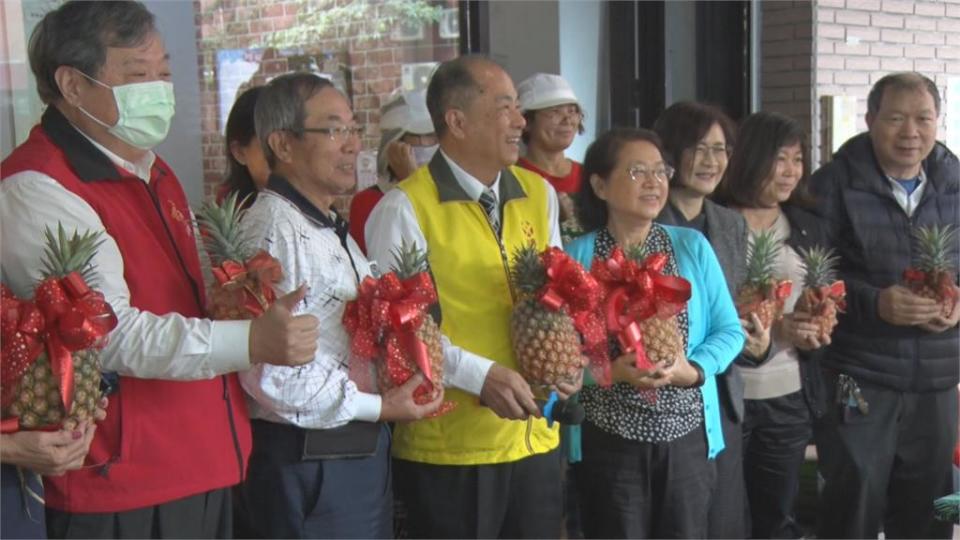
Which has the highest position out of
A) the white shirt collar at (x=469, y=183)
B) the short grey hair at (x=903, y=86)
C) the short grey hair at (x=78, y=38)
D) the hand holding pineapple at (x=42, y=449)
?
the short grey hair at (x=78, y=38)

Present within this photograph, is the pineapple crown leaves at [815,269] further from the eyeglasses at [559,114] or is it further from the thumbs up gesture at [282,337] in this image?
the thumbs up gesture at [282,337]

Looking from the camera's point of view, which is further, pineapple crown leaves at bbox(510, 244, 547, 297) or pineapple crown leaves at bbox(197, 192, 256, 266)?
pineapple crown leaves at bbox(510, 244, 547, 297)

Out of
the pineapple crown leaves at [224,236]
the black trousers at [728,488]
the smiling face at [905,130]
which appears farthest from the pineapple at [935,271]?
the pineapple crown leaves at [224,236]

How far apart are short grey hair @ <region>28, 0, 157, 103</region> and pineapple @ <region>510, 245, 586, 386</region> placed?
3.60 feet

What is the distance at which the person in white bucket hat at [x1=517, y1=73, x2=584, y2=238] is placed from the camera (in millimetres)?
4496

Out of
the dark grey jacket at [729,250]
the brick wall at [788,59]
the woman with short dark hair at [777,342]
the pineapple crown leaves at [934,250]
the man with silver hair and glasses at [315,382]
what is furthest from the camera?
the brick wall at [788,59]

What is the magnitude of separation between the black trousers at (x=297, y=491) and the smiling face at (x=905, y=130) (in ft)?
7.49

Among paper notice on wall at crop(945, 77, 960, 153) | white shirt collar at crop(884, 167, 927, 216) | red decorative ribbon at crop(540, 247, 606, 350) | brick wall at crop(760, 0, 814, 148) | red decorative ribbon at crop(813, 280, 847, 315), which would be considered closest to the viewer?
red decorative ribbon at crop(540, 247, 606, 350)

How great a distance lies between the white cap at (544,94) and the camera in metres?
4.53

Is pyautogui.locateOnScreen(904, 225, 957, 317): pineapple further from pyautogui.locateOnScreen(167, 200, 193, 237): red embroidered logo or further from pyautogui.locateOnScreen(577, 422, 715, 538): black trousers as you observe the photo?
pyautogui.locateOnScreen(167, 200, 193, 237): red embroidered logo

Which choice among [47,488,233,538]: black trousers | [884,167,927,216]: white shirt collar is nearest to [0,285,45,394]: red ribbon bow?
[47,488,233,538]: black trousers

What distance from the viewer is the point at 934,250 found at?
141 inches

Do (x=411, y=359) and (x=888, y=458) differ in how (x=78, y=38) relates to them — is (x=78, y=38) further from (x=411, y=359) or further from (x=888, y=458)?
(x=888, y=458)

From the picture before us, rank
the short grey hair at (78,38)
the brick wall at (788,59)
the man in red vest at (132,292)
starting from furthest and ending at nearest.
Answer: the brick wall at (788,59) → the short grey hair at (78,38) → the man in red vest at (132,292)
